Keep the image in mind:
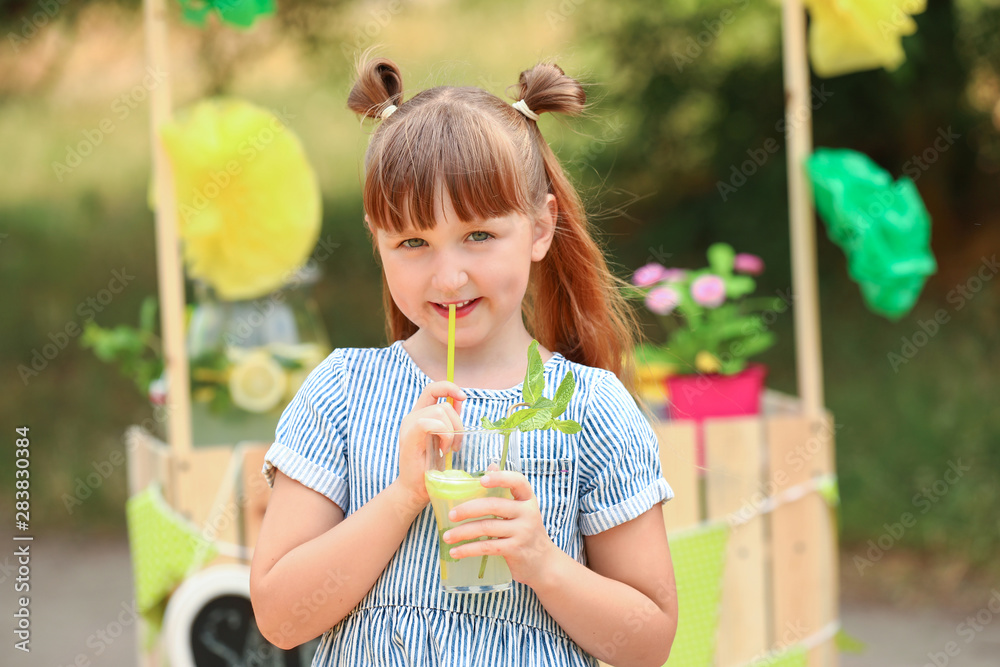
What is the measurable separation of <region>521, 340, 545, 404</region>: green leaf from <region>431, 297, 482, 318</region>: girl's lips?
11cm

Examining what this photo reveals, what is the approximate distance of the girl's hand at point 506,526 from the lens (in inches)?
42.7

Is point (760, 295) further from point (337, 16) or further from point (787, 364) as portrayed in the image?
point (337, 16)

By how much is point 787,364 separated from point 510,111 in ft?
14.4

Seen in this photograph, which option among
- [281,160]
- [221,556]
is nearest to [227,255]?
[281,160]

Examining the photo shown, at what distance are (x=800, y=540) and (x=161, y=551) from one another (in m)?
1.44

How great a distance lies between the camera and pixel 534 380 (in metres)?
1.16

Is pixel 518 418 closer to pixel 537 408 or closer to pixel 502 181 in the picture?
pixel 537 408

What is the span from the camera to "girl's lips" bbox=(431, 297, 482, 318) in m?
1.23

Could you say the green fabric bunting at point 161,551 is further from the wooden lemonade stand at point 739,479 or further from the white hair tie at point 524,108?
the white hair tie at point 524,108

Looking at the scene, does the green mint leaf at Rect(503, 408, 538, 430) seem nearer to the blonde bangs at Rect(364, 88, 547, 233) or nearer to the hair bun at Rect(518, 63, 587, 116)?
the blonde bangs at Rect(364, 88, 547, 233)

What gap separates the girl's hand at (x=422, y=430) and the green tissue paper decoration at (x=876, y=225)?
5.20 feet

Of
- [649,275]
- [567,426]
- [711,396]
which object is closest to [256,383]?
[649,275]

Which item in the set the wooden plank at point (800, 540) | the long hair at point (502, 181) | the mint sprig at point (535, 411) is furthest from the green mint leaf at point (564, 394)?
the wooden plank at point (800, 540)

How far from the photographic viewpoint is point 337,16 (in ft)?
18.9
